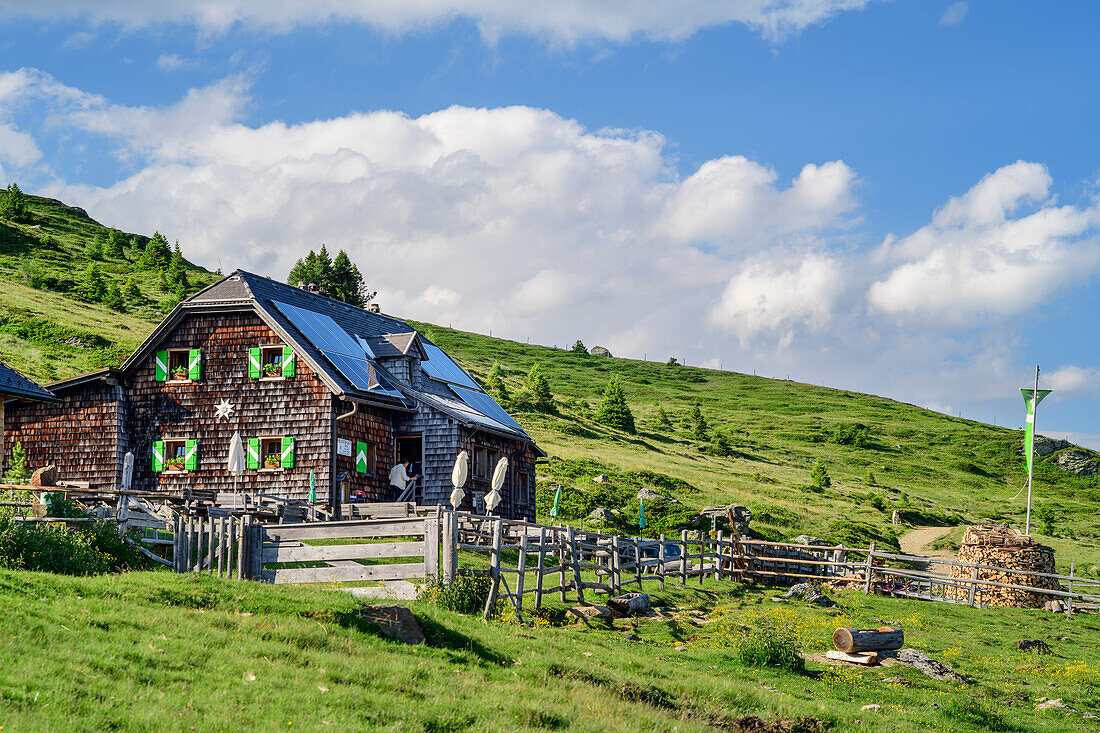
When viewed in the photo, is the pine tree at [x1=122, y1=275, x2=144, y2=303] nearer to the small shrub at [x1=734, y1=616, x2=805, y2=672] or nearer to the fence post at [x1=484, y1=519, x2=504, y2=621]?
the fence post at [x1=484, y1=519, x2=504, y2=621]

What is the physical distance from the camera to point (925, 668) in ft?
62.6

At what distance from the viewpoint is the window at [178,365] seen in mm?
→ 35094

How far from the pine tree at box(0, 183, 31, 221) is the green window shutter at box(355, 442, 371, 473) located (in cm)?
9012

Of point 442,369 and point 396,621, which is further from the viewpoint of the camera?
point 442,369

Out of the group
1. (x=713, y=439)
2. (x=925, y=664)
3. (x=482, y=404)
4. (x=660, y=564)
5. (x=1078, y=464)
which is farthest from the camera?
(x=1078, y=464)

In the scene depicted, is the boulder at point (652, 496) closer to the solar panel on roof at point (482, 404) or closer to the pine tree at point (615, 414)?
the solar panel on roof at point (482, 404)

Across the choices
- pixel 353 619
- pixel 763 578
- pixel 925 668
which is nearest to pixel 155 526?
pixel 353 619

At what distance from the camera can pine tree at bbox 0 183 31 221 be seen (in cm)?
10819

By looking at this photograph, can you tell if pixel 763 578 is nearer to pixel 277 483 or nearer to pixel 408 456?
pixel 408 456

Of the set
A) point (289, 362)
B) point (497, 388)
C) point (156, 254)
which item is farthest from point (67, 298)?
point (289, 362)

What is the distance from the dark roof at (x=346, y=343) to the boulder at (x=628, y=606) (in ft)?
46.0

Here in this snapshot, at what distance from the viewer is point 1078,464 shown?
10488cm

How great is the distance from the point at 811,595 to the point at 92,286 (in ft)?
222

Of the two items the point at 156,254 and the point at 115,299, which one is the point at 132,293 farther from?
the point at 156,254
